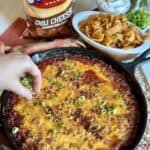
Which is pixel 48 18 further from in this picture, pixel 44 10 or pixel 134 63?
pixel 134 63

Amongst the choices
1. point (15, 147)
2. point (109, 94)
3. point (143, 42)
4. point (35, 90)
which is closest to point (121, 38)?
point (143, 42)

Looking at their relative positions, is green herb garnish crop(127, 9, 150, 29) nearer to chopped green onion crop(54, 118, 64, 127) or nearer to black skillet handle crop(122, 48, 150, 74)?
black skillet handle crop(122, 48, 150, 74)

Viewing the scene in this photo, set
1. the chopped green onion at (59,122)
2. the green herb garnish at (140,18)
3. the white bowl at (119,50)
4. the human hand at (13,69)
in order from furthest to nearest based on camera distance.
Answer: the green herb garnish at (140,18), the white bowl at (119,50), the chopped green onion at (59,122), the human hand at (13,69)

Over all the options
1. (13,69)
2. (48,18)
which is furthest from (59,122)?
(48,18)

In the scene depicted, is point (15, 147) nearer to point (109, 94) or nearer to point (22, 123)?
point (22, 123)

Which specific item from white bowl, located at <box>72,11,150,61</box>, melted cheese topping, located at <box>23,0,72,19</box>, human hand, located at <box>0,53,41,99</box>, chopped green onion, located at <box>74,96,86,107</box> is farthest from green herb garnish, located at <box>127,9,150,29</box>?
human hand, located at <box>0,53,41,99</box>

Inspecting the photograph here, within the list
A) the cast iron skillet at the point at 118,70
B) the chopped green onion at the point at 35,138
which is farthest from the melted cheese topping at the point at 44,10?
the chopped green onion at the point at 35,138

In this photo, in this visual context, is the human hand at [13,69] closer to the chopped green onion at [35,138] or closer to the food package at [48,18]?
the chopped green onion at [35,138]
